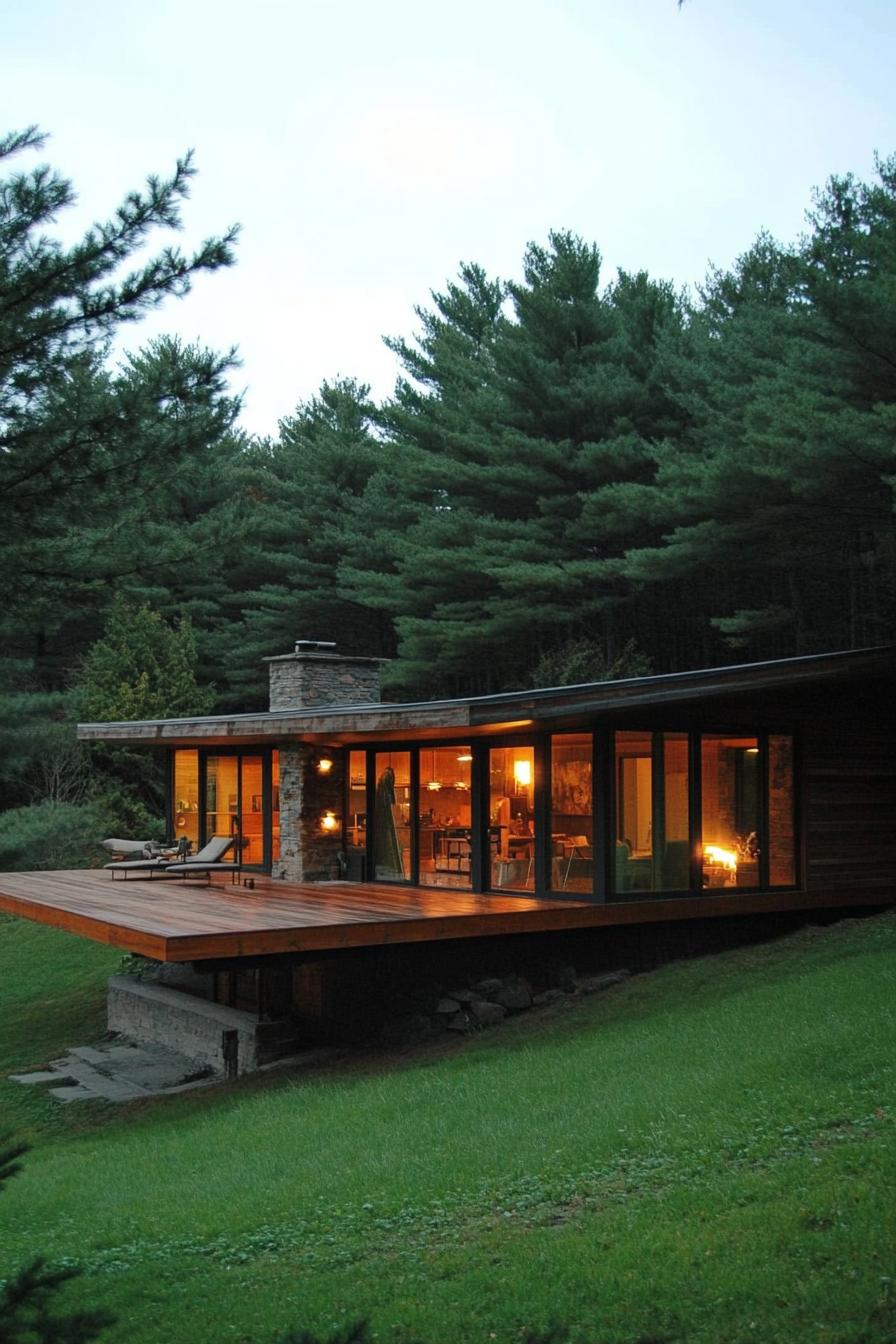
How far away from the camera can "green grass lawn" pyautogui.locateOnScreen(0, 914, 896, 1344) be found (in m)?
4.64

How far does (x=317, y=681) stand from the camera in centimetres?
1666

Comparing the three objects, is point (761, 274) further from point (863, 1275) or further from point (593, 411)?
point (863, 1275)

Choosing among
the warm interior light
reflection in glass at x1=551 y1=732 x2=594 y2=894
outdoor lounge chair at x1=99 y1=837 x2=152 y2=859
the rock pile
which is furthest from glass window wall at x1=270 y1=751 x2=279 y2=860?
the warm interior light

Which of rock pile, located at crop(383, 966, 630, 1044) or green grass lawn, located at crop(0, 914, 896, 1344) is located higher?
green grass lawn, located at crop(0, 914, 896, 1344)

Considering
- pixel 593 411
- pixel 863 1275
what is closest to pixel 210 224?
pixel 863 1275

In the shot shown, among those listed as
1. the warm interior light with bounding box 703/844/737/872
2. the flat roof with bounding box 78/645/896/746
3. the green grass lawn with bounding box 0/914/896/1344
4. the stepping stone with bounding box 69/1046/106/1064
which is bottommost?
the stepping stone with bounding box 69/1046/106/1064

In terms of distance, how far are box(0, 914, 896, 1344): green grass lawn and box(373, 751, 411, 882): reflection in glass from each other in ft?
14.5

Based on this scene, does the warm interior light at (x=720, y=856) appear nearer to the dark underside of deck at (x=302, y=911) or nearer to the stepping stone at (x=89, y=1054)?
the dark underside of deck at (x=302, y=911)

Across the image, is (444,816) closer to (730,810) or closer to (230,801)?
(730,810)

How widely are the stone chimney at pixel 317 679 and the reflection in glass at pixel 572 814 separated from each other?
4467mm

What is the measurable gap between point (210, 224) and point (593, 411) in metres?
17.8

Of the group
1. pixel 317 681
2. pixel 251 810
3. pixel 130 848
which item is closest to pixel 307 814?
pixel 251 810

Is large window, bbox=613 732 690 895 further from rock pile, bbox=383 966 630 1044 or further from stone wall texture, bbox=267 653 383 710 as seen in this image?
stone wall texture, bbox=267 653 383 710

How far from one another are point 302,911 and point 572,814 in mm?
2941
